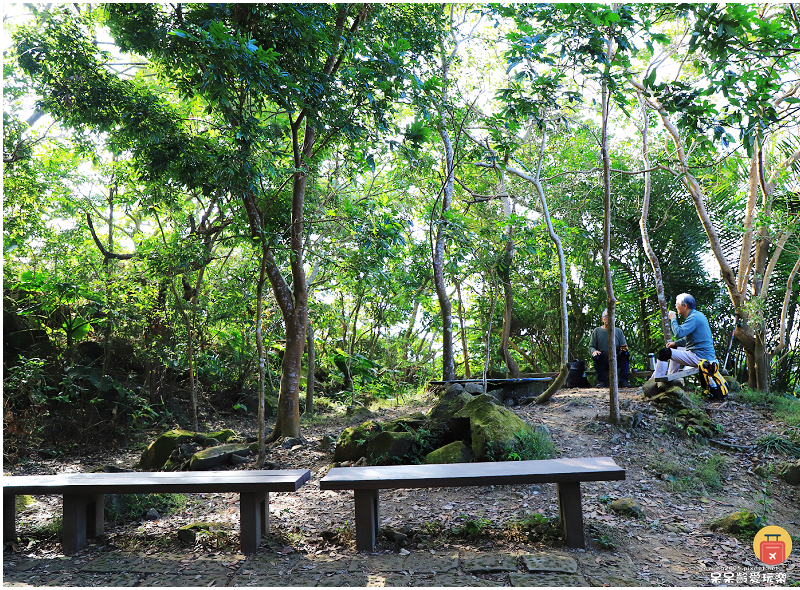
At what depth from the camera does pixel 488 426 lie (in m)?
5.26

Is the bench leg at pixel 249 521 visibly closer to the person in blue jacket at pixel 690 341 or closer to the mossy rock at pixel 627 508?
the mossy rock at pixel 627 508

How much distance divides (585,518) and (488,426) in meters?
1.34

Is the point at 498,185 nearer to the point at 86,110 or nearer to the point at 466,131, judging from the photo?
the point at 466,131

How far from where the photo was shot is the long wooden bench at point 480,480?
11.4ft

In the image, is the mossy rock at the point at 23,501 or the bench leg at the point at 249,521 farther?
the mossy rock at the point at 23,501

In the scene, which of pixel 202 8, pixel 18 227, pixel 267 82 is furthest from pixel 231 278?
pixel 267 82

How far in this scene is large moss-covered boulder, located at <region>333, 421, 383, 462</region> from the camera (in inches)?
228

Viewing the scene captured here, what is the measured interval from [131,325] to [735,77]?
815cm

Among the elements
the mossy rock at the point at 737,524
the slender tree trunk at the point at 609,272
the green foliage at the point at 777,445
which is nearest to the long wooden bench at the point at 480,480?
the mossy rock at the point at 737,524

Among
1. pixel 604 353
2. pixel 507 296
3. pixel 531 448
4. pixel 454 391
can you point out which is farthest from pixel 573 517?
pixel 507 296

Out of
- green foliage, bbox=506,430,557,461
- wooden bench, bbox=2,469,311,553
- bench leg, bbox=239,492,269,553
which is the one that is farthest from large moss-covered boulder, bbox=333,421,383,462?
bench leg, bbox=239,492,269,553

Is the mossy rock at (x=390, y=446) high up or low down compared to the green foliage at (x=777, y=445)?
up

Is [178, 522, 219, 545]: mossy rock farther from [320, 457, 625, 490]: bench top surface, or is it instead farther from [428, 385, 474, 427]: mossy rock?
[428, 385, 474, 427]: mossy rock

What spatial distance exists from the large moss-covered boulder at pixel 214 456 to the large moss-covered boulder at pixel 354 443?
121 cm
